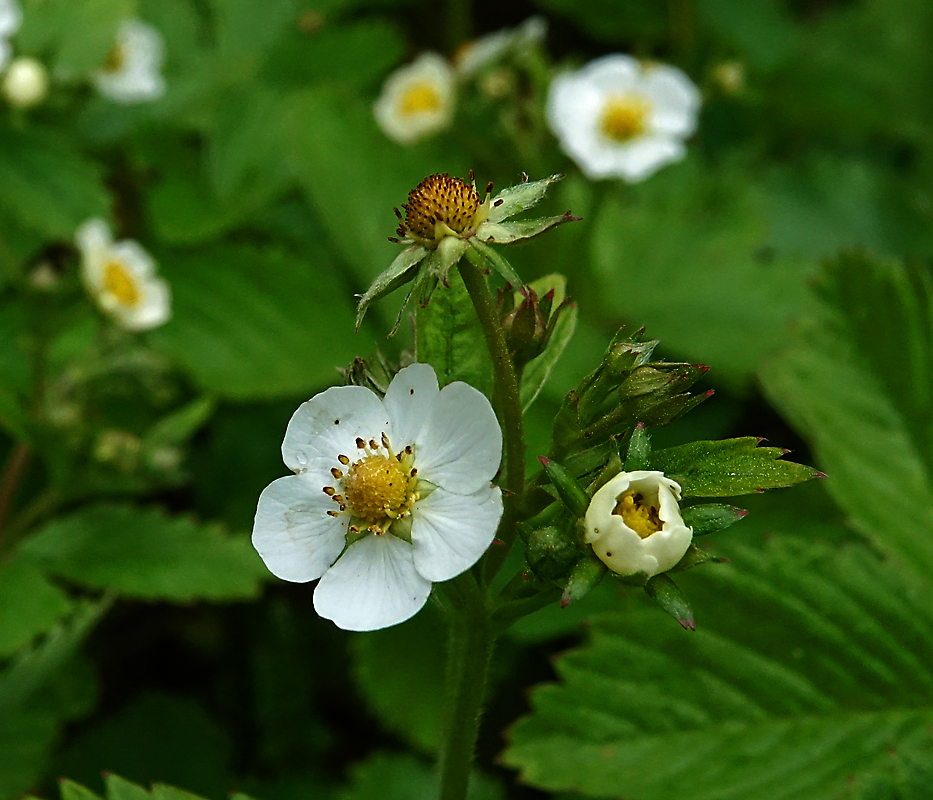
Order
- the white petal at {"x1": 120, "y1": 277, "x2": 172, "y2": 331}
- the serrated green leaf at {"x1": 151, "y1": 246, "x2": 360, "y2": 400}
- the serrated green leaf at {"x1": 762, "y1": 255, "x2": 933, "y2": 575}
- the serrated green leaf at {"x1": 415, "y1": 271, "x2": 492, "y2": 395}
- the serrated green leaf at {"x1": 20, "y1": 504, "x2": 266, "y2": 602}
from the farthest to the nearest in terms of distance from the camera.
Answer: the serrated green leaf at {"x1": 151, "y1": 246, "x2": 360, "y2": 400}
the white petal at {"x1": 120, "y1": 277, "x2": 172, "y2": 331}
the serrated green leaf at {"x1": 20, "y1": 504, "x2": 266, "y2": 602}
the serrated green leaf at {"x1": 762, "y1": 255, "x2": 933, "y2": 575}
the serrated green leaf at {"x1": 415, "y1": 271, "x2": 492, "y2": 395}

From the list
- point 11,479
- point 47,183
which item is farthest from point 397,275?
point 47,183

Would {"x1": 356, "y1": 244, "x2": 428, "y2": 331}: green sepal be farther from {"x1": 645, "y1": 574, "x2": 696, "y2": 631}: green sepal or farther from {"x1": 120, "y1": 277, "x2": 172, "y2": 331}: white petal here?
{"x1": 120, "y1": 277, "x2": 172, "y2": 331}: white petal

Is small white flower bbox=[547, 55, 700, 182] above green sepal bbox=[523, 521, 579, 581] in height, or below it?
above

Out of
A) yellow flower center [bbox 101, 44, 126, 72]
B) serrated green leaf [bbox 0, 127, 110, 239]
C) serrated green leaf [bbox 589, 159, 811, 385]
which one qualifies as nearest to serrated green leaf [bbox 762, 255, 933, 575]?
serrated green leaf [bbox 589, 159, 811, 385]

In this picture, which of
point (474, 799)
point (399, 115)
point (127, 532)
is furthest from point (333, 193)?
point (474, 799)

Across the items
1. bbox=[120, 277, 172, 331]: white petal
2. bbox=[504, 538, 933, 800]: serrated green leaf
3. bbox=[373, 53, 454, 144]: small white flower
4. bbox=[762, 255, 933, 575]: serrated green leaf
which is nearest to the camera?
bbox=[504, 538, 933, 800]: serrated green leaf

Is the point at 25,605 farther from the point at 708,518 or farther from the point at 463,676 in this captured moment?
the point at 708,518

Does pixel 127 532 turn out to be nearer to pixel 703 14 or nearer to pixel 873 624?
pixel 873 624
